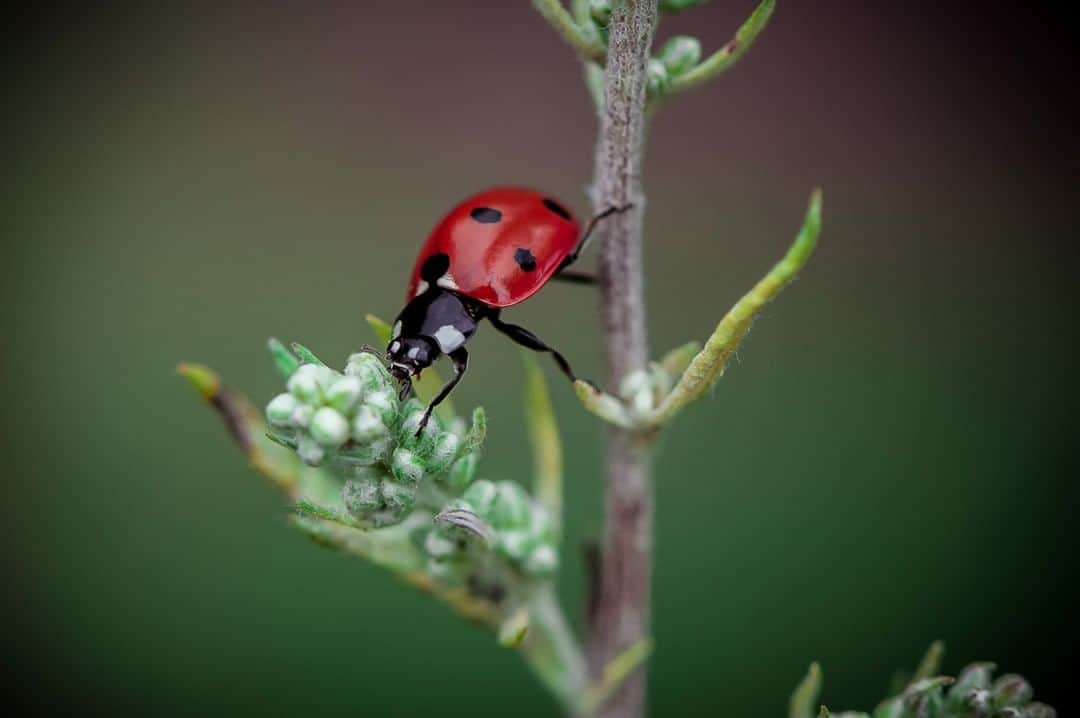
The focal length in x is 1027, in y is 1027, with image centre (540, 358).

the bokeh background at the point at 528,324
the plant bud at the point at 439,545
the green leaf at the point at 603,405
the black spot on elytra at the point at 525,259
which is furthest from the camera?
the bokeh background at the point at 528,324

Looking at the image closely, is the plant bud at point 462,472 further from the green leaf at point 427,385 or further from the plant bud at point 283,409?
the plant bud at point 283,409

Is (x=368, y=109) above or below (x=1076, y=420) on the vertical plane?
above

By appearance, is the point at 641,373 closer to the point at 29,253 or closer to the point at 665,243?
the point at 665,243

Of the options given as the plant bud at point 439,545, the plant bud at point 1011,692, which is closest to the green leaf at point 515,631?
the plant bud at point 439,545

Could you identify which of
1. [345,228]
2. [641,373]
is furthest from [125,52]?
[641,373]

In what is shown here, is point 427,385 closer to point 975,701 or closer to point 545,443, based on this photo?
point 545,443

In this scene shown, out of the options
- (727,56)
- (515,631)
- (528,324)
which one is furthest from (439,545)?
(528,324)
